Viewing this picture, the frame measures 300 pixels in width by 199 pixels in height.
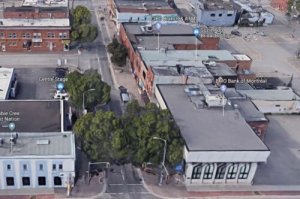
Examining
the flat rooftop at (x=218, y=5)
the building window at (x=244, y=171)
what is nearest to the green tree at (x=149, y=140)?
the building window at (x=244, y=171)

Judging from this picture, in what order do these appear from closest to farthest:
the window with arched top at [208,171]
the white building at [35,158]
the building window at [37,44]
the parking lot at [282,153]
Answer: the white building at [35,158], the window with arched top at [208,171], the parking lot at [282,153], the building window at [37,44]

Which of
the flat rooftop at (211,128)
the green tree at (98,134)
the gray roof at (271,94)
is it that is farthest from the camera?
the gray roof at (271,94)

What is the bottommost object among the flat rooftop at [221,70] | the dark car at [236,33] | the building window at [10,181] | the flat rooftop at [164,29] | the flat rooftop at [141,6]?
the building window at [10,181]

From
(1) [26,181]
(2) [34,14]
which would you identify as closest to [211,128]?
(1) [26,181]

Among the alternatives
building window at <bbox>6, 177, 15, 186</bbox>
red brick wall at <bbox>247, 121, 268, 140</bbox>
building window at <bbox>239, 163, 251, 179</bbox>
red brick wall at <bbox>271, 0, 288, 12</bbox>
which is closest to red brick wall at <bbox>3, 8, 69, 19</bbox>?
building window at <bbox>6, 177, 15, 186</bbox>

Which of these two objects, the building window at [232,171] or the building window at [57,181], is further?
the building window at [232,171]

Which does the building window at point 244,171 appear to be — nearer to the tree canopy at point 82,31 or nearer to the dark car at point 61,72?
the dark car at point 61,72

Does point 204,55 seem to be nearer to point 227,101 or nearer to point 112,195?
point 227,101

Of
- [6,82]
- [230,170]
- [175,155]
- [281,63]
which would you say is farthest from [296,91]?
[6,82]
